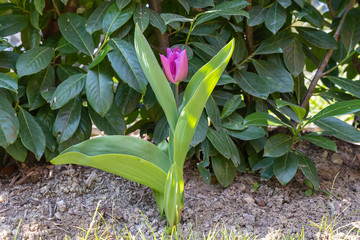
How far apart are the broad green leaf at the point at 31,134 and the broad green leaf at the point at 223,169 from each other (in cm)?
66

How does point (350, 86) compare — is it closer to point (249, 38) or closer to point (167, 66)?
point (249, 38)

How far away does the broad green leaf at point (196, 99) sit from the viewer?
1.06 m

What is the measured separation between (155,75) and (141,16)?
0.38 meters

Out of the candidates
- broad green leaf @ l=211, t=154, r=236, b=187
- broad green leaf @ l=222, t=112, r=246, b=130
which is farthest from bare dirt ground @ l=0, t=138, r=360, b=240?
broad green leaf @ l=222, t=112, r=246, b=130

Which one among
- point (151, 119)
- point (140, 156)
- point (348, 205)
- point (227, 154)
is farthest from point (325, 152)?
point (140, 156)

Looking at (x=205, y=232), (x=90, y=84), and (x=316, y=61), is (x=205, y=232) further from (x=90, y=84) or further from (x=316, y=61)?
(x=316, y=61)

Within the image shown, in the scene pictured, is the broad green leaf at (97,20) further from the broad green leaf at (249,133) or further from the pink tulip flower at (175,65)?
the broad green leaf at (249,133)

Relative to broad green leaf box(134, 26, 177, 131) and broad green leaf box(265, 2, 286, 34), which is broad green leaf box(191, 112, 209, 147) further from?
broad green leaf box(265, 2, 286, 34)

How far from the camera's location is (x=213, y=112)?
4.90 feet

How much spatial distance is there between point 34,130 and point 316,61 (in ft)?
4.03

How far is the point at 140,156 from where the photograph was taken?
3.93 ft

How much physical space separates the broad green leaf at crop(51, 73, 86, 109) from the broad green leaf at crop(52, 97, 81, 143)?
120mm

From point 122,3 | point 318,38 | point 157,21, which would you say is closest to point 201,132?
point 157,21

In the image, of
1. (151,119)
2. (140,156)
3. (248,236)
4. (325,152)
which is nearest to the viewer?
(140,156)
